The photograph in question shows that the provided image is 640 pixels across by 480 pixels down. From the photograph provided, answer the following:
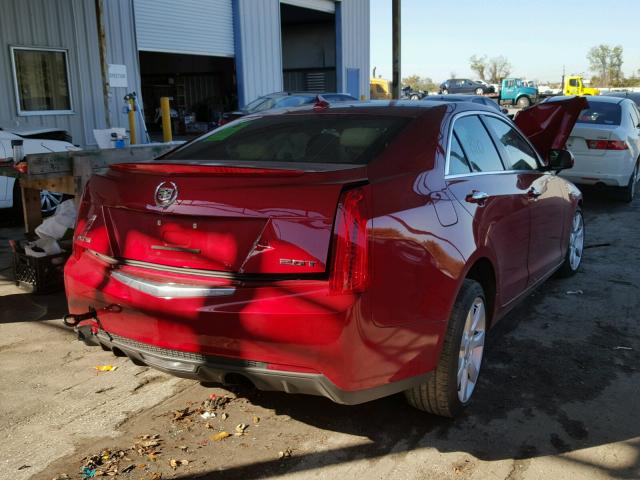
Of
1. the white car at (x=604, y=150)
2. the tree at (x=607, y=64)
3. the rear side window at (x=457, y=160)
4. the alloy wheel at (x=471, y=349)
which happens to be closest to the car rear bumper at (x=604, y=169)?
the white car at (x=604, y=150)

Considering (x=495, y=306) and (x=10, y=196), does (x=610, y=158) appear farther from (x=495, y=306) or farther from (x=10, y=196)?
(x=10, y=196)

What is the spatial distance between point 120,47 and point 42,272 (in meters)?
9.90

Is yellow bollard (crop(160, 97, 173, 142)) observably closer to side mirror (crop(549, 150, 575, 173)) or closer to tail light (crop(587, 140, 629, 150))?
tail light (crop(587, 140, 629, 150))

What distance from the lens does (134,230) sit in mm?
3041

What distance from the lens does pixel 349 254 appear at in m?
2.58

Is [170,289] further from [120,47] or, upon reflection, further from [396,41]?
[396,41]

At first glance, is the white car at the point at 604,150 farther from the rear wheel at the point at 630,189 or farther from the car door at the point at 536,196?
the car door at the point at 536,196

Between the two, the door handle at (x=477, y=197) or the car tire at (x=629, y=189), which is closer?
the door handle at (x=477, y=197)

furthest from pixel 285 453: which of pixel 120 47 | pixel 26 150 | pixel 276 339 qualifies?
pixel 120 47

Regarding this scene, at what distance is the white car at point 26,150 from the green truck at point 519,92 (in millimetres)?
41363

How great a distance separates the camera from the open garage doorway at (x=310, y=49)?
24.6 meters

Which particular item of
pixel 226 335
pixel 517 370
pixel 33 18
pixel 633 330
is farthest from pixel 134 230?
pixel 33 18

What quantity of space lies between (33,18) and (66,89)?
4.83ft

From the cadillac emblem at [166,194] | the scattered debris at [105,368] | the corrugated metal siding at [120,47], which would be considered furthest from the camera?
the corrugated metal siding at [120,47]
